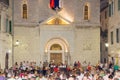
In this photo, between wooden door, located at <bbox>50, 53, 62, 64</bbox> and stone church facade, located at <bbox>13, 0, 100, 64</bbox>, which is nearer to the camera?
stone church facade, located at <bbox>13, 0, 100, 64</bbox>

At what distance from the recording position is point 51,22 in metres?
55.9

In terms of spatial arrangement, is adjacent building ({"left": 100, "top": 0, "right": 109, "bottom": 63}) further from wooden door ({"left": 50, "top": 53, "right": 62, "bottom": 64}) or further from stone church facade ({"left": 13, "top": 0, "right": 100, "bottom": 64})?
wooden door ({"left": 50, "top": 53, "right": 62, "bottom": 64})

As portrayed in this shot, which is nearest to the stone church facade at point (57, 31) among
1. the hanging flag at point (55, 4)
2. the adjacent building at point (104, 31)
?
the hanging flag at point (55, 4)

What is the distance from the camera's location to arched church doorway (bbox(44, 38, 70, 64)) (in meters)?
56.2

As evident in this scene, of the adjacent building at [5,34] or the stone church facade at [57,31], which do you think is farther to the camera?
the stone church facade at [57,31]

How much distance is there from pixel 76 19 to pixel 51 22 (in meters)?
3.15

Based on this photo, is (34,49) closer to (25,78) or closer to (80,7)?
(80,7)

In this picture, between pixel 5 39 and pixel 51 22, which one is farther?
pixel 51 22

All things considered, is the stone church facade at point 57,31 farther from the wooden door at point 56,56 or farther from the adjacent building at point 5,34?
the adjacent building at point 5,34

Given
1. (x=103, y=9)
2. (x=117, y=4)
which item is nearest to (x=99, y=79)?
(x=117, y=4)

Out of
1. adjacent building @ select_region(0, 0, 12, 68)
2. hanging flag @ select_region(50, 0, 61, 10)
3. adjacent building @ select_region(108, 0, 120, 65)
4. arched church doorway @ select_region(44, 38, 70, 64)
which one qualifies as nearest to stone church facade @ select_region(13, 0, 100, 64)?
arched church doorway @ select_region(44, 38, 70, 64)

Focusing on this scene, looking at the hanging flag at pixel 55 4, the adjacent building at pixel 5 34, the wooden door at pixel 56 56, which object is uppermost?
the hanging flag at pixel 55 4

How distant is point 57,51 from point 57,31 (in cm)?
257

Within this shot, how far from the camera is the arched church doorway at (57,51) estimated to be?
56.2 metres
